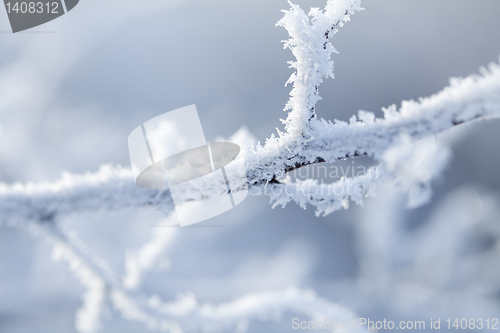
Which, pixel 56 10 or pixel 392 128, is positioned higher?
pixel 56 10

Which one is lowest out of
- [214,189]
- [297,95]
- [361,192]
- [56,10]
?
[361,192]

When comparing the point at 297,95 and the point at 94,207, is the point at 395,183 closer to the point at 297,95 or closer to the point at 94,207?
the point at 297,95

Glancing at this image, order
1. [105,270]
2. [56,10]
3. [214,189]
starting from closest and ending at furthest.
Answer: [214,189], [105,270], [56,10]

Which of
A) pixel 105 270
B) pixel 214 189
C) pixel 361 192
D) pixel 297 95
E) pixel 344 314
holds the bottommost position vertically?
pixel 344 314

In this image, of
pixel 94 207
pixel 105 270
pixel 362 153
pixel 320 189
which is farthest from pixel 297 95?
pixel 105 270

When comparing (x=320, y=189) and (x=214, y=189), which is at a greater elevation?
(x=214, y=189)

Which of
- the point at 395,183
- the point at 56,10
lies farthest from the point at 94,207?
the point at 56,10

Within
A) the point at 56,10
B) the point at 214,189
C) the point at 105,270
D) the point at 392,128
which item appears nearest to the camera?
the point at 392,128

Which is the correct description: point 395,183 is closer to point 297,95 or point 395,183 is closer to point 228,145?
point 297,95

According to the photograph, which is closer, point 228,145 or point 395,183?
point 395,183
